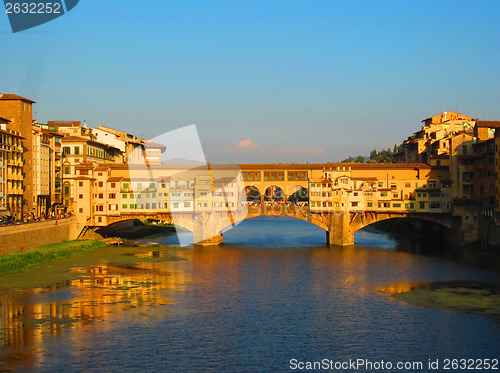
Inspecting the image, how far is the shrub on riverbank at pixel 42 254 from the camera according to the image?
50225 millimetres

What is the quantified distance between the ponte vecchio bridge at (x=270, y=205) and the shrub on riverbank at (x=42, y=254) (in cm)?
664

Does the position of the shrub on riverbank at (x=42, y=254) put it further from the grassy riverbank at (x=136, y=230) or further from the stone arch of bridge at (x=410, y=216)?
the stone arch of bridge at (x=410, y=216)

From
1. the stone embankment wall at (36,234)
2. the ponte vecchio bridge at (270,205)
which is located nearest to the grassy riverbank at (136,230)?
the ponte vecchio bridge at (270,205)

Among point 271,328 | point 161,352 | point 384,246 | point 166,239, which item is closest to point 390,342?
point 271,328

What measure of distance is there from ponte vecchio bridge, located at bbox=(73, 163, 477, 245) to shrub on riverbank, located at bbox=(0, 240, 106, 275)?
6.64 m

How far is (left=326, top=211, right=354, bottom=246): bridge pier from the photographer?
72.2 m

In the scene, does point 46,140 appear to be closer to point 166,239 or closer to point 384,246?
point 166,239

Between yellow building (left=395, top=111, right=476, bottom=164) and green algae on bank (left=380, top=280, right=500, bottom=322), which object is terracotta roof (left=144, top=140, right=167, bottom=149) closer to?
yellow building (left=395, top=111, right=476, bottom=164)

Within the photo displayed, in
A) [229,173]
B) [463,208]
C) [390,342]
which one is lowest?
[390,342]

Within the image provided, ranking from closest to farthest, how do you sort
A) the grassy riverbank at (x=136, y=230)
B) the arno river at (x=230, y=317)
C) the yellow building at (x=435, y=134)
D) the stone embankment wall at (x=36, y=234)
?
the arno river at (x=230, y=317) < the stone embankment wall at (x=36, y=234) < the grassy riverbank at (x=136, y=230) < the yellow building at (x=435, y=134)

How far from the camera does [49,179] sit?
80.3 m

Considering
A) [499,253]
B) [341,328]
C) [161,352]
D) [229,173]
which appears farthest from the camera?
[229,173]

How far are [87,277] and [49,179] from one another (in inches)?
1352

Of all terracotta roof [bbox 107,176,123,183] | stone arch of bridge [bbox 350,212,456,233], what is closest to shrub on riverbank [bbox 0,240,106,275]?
terracotta roof [bbox 107,176,123,183]
